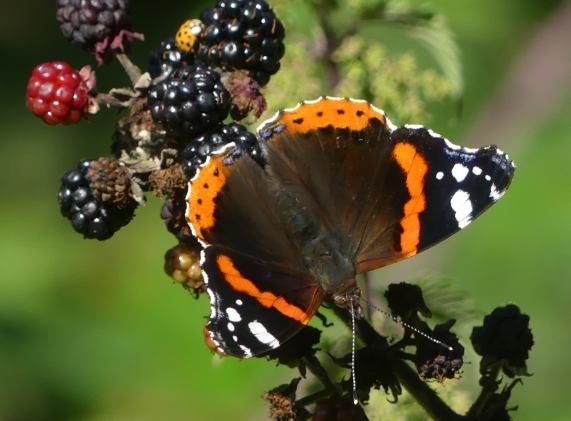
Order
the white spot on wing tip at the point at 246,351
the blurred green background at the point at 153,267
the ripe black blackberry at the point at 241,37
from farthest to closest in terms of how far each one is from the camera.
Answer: the blurred green background at the point at 153,267 < the ripe black blackberry at the point at 241,37 < the white spot on wing tip at the point at 246,351

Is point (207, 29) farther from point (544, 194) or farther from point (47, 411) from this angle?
point (544, 194)

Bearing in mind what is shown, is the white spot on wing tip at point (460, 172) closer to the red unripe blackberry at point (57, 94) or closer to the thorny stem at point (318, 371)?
the thorny stem at point (318, 371)

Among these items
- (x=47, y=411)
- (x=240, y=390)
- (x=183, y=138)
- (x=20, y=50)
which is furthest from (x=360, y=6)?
(x=20, y=50)

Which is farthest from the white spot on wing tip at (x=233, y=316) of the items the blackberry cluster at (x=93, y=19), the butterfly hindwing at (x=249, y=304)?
the blackberry cluster at (x=93, y=19)

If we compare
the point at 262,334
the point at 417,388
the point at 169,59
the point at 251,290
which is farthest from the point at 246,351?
the point at 169,59

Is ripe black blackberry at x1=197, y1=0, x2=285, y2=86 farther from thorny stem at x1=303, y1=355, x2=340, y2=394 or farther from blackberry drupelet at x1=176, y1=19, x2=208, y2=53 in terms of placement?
thorny stem at x1=303, y1=355, x2=340, y2=394

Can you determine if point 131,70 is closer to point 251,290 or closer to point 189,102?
point 189,102
